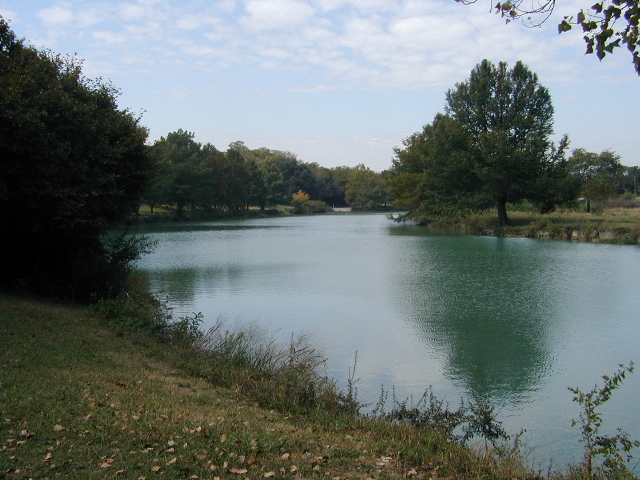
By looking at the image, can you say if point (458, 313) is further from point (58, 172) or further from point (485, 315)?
point (58, 172)

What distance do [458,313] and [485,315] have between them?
2.06ft

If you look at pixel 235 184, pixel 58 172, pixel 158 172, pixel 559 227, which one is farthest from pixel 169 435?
pixel 235 184

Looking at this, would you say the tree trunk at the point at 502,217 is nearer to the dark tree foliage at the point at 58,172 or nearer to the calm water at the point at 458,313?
the calm water at the point at 458,313

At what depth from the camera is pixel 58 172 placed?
451 inches

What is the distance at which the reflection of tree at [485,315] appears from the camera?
29.9ft

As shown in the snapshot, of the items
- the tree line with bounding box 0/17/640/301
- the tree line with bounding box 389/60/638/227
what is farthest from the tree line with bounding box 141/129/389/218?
the tree line with bounding box 389/60/638/227

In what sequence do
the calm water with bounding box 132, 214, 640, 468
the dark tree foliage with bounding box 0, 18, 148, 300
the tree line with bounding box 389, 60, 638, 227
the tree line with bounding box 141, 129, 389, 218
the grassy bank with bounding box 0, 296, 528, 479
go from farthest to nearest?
the tree line with bounding box 141, 129, 389, 218 < the tree line with bounding box 389, 60, 638, 227 < the dark tree foliage with bounding box 0, 18, 148, 300 < the calm water with bounding box 132, 214, 640, 468 < the grassy bank with bounding box 0, 296, 528, 479

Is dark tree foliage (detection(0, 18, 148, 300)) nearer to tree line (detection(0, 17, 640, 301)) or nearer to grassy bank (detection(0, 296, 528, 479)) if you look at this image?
tree line (detection(0, 17, 640, 301))

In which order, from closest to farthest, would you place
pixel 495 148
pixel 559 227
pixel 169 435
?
pixel 169 435, pixel 559 227, pixel 495 148

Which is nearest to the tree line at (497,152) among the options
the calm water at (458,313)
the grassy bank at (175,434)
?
the calm water at (458,313)

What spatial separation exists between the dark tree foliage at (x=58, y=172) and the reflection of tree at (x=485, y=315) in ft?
23.9

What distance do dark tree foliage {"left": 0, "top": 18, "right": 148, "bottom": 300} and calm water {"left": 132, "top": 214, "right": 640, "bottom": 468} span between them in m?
2.86

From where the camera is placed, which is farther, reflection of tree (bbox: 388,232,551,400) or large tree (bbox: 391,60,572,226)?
large tree (bbox: 391,60,572,226)

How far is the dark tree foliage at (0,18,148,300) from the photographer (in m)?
11.0
